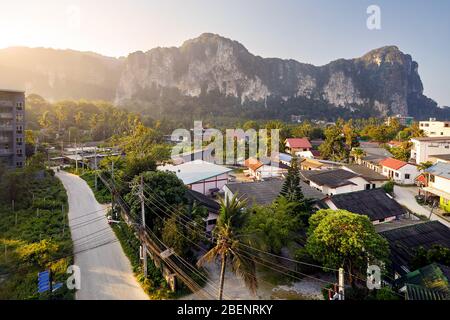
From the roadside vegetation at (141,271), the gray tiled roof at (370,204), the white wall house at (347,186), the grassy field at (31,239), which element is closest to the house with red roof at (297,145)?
the white wall house at (347,186)

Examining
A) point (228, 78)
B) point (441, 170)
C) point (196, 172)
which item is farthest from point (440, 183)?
point (228, 78)

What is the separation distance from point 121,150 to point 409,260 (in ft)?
108

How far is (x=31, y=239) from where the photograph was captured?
42.3 feet

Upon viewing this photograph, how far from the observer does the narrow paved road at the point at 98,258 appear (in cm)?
955

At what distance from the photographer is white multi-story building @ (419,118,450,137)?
40344 millimetres

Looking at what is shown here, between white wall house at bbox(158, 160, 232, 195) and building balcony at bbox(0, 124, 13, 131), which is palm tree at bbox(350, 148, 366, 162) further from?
building balcony at bbox(0, 124, 13, 131)

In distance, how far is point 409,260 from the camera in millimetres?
10742

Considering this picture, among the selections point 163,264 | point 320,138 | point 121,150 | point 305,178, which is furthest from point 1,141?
point 320,138

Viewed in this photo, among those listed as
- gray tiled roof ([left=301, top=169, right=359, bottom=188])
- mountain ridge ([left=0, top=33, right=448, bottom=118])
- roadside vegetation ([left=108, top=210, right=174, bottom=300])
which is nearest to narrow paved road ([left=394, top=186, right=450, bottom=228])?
gray tiled roof ([left=301, top=169, right=359, bottom=188])

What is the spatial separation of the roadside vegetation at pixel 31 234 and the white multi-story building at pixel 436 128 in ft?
149

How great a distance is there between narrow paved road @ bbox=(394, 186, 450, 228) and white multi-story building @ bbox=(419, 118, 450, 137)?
2175 cm

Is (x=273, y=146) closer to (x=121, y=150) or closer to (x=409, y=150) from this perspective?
(x=409, y=150)

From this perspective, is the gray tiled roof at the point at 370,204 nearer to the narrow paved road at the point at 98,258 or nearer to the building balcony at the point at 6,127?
the narrow paved road at the point at 98,258

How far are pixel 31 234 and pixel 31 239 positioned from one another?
547 millimetres
